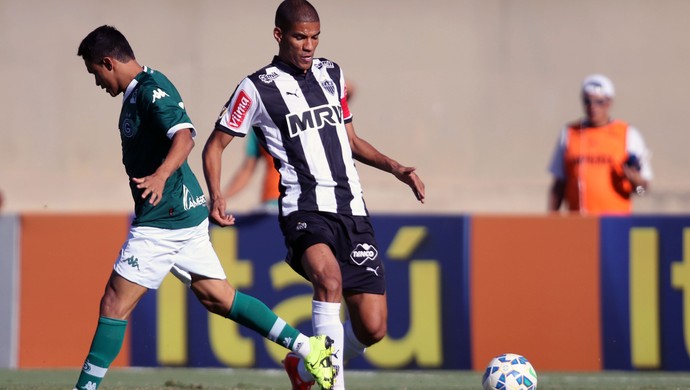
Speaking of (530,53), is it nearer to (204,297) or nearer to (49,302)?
(49,302)

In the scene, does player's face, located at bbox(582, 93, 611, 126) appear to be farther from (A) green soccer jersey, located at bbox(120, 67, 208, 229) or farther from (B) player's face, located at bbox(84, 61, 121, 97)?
(B) player's face, located at bbox(84, 61, 121, 97)

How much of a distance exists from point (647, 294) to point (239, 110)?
13.1 feet

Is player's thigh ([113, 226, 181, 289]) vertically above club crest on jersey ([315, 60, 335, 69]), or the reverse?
club crest on jersey ([315, 60, 335, 69])

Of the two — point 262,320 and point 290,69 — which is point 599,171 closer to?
point 290,69

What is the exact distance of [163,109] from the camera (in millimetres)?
6750

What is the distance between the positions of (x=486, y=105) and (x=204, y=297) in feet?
33.9

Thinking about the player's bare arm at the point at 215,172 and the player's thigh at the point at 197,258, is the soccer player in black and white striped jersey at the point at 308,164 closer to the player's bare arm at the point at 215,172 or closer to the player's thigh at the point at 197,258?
the player's bare arm at the point at 215,172

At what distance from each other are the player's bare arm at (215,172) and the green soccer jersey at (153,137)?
0.56 feet

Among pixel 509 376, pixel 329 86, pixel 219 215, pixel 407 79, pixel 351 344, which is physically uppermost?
pixel 407 79

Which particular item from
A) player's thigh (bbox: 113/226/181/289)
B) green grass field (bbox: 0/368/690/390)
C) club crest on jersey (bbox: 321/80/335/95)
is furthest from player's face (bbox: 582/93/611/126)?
player's thigh (bbox: 113/226/181/289)

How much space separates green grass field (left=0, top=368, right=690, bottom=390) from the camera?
8.42 meters

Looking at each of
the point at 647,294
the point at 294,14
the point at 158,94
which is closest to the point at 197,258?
the point at 158,94

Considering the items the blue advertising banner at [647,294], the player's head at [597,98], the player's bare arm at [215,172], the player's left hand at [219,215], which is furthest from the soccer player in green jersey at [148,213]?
the player's head at [597,98]

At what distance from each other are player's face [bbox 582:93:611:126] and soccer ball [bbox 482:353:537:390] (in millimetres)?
3405
